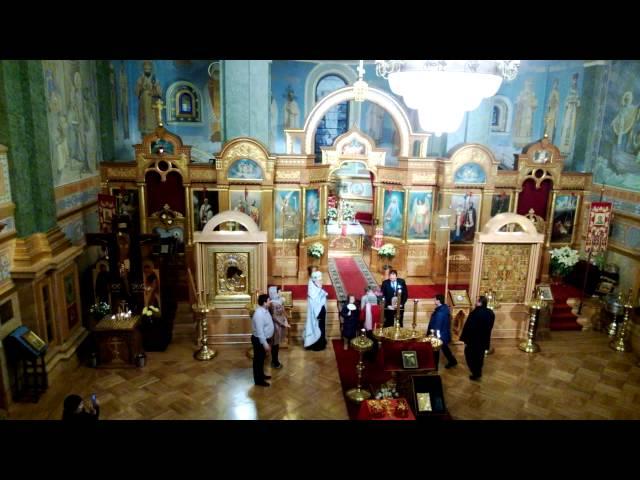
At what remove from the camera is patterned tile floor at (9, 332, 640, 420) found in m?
7.49

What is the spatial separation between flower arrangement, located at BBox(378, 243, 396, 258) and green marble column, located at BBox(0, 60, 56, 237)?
25.1 ft

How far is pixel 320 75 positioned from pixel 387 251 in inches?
315

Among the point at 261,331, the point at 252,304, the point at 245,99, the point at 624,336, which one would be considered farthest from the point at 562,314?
the point at 245,99

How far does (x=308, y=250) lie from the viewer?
41.2 feet

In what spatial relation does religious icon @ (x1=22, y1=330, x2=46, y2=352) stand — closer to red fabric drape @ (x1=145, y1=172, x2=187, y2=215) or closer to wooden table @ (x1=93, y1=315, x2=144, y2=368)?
wooden table @ (x1=93, y1=315, x2=144, y2=368)

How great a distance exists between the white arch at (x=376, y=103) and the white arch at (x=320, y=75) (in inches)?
215

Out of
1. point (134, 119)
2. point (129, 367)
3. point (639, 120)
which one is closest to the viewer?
point (129, 367)

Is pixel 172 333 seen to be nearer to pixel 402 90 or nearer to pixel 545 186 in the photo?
pixel 402 90

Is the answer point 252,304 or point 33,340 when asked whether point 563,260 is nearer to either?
point 252,304

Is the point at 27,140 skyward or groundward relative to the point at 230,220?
skyward

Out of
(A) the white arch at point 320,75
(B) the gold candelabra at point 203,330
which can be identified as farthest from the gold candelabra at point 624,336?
(A) the white arch at point 320,75
